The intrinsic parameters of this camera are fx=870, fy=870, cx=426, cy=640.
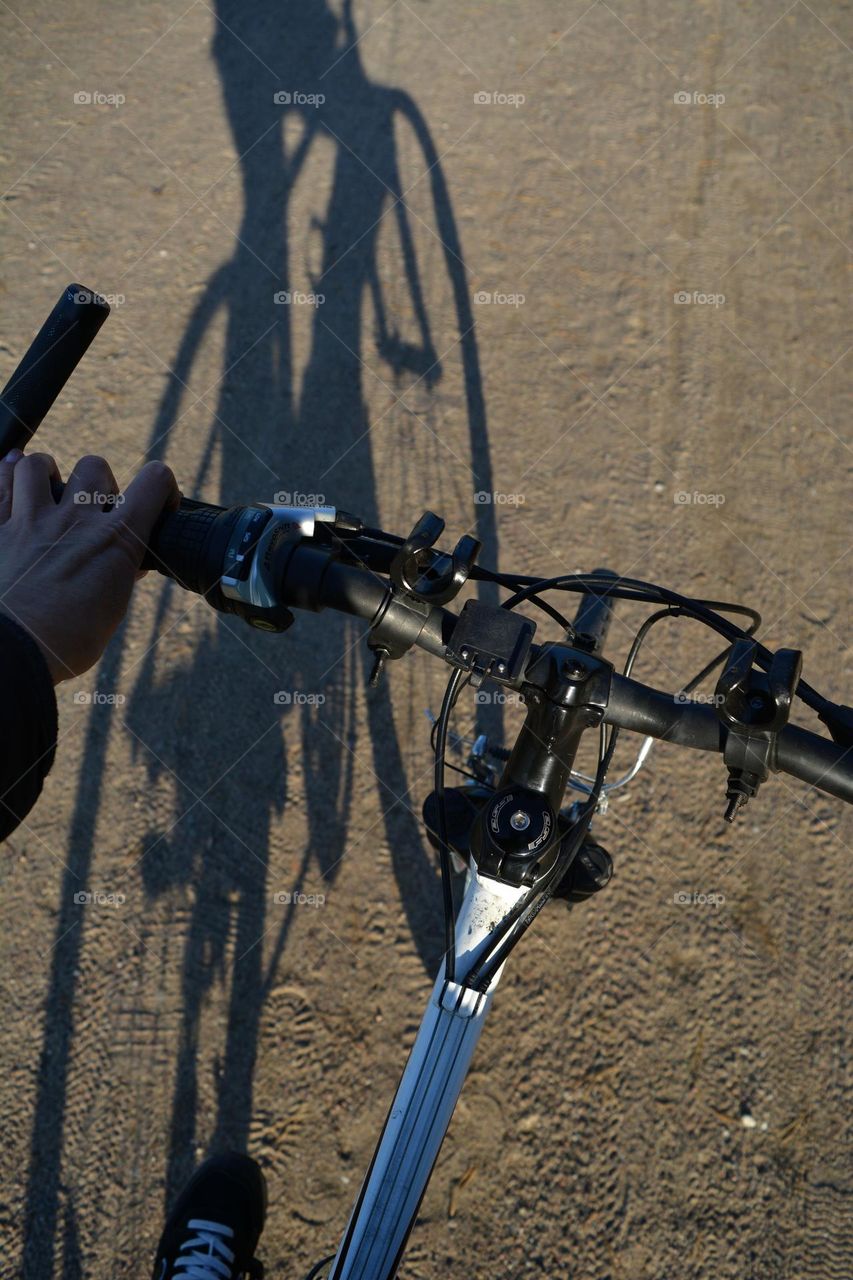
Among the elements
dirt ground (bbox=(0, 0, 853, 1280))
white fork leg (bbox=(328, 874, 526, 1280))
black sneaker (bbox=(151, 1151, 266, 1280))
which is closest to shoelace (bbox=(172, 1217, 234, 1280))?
black sneaker (bbox=(151, 1151, 266, 1280))

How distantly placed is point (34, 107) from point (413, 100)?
2.60 m

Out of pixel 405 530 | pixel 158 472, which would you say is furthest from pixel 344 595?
pixel 405 530

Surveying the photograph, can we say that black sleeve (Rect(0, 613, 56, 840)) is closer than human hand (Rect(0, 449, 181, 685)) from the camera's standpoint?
Yes

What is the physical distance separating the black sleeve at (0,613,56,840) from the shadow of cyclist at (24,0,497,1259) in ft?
7.36

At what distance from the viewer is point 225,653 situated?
4.10m

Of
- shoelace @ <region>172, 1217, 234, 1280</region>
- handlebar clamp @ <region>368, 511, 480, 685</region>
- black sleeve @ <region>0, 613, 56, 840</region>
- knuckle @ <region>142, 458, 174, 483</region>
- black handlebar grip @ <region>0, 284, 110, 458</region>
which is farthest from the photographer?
shoelace @ <region>172, 1217, 234, 1280</region>

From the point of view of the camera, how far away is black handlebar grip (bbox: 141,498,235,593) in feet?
5.82

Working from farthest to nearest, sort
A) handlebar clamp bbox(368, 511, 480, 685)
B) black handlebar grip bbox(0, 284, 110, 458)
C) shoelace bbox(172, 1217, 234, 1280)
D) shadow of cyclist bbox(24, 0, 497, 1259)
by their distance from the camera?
shadow of cyclist bbox(24, 0, 497, 1259), shoelace bbox(172, 1217, 234, 1280), black handlebar grip bbox(0, 284, 110, 458), handlebar clamp bbox(368, 511, 480, 685)

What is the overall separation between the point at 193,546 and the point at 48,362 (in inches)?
18.1

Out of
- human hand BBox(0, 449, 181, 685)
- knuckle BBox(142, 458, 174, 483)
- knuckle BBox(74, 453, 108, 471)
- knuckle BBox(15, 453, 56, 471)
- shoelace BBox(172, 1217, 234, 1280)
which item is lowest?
shoelace BBox(172, 1217, 234, 1280)

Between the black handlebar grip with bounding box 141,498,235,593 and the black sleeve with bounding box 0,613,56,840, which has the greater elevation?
the black handlebar grip with bounding box 141,498,235,593

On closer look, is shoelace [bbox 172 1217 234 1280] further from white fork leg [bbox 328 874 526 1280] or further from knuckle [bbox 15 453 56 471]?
knuckle [bbox 15 453 56 471]

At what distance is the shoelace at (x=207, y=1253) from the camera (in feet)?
9.23

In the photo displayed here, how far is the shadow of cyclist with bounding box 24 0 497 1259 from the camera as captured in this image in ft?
11.2
